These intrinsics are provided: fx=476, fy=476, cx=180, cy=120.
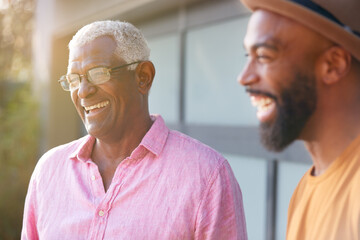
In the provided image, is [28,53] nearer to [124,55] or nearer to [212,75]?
[212,75]

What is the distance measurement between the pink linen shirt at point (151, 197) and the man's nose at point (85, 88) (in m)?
0.28

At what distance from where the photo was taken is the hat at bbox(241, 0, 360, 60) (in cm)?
118

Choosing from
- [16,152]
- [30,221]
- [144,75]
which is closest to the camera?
[144,75]

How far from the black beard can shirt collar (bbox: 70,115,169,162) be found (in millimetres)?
697

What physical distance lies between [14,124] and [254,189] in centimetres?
469

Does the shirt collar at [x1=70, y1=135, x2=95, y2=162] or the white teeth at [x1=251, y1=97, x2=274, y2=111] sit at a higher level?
the white teeth at [x1=251, y1=97, x2=274, y2=111]

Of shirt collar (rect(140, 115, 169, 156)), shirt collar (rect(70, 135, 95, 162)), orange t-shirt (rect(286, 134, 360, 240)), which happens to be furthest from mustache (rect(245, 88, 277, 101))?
shirt collar (rect(70, 135, 95, 162))

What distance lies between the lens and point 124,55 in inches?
74.2

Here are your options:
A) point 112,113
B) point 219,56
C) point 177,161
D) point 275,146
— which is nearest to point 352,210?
point 275,146

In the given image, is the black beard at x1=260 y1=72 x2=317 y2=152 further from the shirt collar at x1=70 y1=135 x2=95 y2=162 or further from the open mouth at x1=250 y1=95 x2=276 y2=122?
the shirt collar at x1=70 y1=135 x2=95 y2=162

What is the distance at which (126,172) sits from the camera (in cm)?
189

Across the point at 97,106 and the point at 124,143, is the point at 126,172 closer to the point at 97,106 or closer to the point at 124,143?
the point at 124,143

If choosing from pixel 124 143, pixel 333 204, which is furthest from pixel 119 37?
pixel 333 204

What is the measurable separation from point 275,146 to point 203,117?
3053 mm
